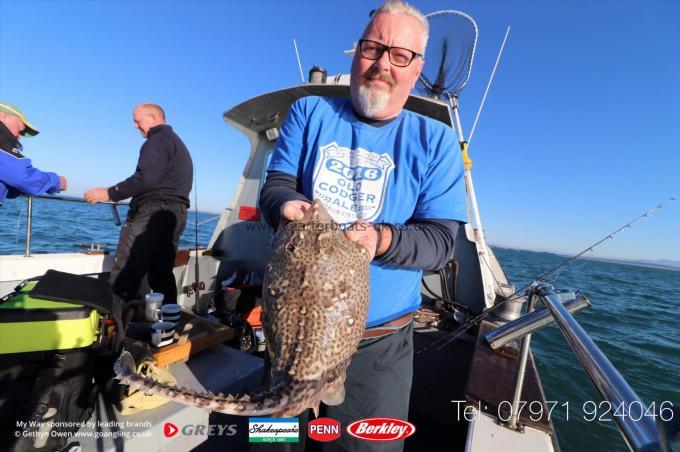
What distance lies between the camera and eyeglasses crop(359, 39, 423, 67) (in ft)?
6.18

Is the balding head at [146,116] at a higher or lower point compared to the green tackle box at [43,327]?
higher

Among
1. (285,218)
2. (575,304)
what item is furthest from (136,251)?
(575,304)

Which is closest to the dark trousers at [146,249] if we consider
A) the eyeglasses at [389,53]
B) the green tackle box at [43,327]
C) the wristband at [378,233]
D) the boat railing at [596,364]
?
the green tackle box at [43,327]

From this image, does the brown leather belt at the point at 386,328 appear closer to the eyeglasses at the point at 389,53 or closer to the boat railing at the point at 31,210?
the eyeglasses at the point at 389,53

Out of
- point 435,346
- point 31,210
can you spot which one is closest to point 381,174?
point 435,346

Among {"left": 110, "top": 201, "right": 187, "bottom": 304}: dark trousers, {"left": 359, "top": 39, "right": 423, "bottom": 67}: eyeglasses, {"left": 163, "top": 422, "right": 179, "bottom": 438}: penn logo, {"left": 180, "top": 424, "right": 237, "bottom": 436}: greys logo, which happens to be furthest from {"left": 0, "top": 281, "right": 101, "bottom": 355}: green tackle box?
{"left": 359, "top": 39, "right": 423, "bottom": 67}: eyeglasses

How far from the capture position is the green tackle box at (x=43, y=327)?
203cm

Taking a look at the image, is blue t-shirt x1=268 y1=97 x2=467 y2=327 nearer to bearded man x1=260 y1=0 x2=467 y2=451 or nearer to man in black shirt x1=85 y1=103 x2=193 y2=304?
bearded man x1=260 y1=0 x2=467 y2=451

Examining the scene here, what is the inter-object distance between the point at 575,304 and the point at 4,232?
24.6m

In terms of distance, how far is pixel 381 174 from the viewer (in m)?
1.92

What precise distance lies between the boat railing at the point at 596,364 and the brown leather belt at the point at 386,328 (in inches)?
25.3

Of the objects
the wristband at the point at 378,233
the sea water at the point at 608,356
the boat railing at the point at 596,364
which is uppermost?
the wristband at the point at 378,233

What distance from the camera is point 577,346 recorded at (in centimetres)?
130

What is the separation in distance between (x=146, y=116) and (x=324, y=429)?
5089 mm
